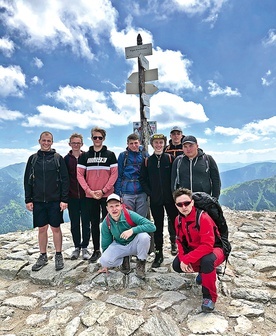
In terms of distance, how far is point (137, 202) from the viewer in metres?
6.39

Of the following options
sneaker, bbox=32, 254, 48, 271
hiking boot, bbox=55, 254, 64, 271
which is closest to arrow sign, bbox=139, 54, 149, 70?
hiking boot, bbox=55, 254, 64, 271

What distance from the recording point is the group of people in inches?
220

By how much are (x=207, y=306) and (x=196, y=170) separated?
9.08ft

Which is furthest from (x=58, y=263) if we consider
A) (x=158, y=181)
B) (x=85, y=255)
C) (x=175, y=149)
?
(x=175, y=149)

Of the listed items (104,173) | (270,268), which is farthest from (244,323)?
(104,173)

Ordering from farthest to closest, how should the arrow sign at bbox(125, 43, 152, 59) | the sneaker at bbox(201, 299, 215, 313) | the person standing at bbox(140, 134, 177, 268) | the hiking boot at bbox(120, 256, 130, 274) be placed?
1. the arrow sign at bbox(125, 43, 152, 59)
2. the person standing at bbox(140, 134, 177, 268)
3. the hiking boot at bbox(120, 256, 130, 274)
4. the sneaker at bbox(201, 299, 215, 313)

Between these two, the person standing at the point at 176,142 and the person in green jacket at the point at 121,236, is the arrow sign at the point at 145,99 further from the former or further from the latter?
the person in green jacket at the point at 121,236

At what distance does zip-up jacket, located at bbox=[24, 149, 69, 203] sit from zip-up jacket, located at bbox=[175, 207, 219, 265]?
325cm

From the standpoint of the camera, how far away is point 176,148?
723 cm

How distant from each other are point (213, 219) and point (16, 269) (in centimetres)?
534

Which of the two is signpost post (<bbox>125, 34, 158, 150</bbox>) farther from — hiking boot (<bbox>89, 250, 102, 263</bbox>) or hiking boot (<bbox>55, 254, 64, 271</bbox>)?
hiking boot (<bbox>55, 254, 64, 271</bbox>)

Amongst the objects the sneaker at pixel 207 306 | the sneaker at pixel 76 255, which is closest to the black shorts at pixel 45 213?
the sneaker at pixel 76 255

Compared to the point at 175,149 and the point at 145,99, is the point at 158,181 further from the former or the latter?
the point at 145,99

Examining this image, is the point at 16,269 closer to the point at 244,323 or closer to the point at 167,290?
the point at 167,290
